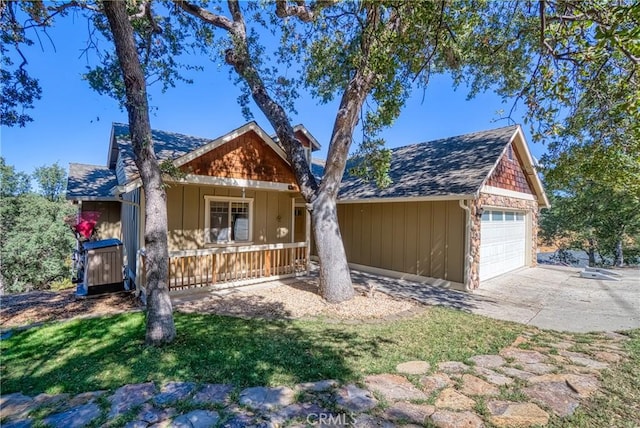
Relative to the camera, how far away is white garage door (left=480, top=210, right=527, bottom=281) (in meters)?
9.83

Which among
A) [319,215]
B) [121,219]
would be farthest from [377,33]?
[121,219]

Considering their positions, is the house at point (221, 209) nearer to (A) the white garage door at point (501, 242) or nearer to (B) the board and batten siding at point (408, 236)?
(B) the board and batten siding at point (408, 236)

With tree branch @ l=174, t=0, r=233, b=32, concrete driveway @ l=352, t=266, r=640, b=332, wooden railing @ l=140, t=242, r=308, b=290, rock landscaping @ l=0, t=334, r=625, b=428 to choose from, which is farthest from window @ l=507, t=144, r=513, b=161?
tree branch @ l=174, t=0, r=233, b=32

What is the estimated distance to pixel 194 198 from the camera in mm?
8516

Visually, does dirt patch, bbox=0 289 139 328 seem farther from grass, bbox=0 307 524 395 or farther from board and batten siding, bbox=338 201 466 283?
board and batten siding, bbox=338 201 466 283

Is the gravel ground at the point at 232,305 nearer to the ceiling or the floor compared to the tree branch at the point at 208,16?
nearer to the floor

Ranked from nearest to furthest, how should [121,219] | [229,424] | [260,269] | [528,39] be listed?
[229,424] → [528,39] → [260,269] → [121,219]

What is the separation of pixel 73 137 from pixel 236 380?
1923 cm

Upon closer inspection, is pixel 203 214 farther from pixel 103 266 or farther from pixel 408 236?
pixel 408 236

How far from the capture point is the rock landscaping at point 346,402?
277cm

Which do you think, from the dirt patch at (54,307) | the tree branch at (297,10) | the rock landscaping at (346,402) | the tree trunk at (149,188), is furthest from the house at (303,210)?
the rock landscaping at (346,402)

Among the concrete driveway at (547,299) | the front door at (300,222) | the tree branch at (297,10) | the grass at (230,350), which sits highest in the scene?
the tree branch at (297,10)

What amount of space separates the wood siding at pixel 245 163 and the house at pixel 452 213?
3.43 m

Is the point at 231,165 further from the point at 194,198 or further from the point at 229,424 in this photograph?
the point at 229,424
